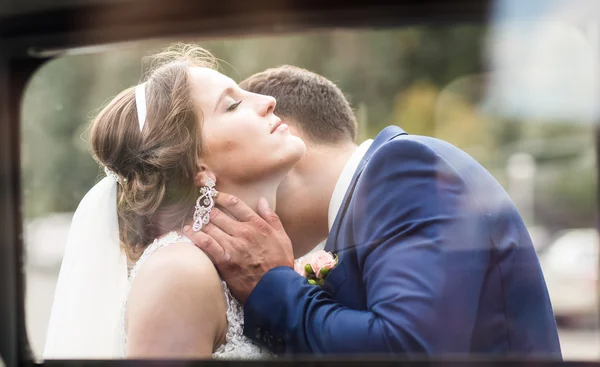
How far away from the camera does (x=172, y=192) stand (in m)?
2.05

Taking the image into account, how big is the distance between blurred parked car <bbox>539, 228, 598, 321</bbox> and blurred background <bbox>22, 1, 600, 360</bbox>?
0.02 m

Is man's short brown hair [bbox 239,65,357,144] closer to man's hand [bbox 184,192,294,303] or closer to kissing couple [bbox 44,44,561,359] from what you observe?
kissing couple [bbox 44,44,561,359]

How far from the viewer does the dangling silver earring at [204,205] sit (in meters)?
1.99

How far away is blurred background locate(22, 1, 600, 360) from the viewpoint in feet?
6.46

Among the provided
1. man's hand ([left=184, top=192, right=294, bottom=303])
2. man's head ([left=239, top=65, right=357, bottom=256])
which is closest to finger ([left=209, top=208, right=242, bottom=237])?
man's hand ([left=184, top=192, right=294, bottom=303])

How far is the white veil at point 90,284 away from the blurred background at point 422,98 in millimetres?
40

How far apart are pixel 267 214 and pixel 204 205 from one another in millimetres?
195

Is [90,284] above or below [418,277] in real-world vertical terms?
below

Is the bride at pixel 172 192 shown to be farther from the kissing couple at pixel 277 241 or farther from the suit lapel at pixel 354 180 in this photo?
the suit lapel at pixel 354 180

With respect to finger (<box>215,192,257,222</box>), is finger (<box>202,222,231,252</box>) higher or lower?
lower

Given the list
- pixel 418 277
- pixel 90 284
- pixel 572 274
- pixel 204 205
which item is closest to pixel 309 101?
pixel 204 205

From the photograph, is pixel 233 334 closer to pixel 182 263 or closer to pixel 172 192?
pixel 182 263

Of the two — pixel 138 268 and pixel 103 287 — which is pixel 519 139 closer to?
pixel 138 268

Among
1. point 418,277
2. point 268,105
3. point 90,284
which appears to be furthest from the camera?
point 90,284
